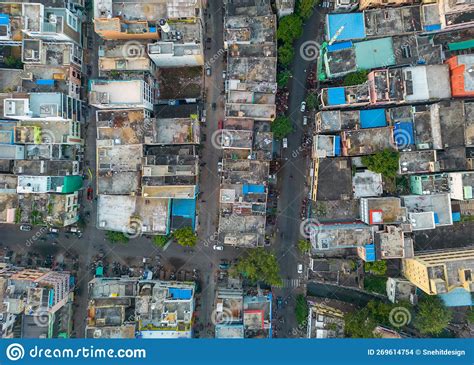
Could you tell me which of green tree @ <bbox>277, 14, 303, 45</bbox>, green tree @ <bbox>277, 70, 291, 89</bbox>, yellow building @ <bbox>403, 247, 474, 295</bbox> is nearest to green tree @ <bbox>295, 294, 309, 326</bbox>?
yellow building @ <bbox>403, 247, 474, 295</bbox>

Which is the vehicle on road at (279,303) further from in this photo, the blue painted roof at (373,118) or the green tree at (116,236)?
the blue painted roof at (373,118)

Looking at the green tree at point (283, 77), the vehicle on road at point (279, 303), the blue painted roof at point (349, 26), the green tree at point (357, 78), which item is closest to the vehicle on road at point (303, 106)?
the green tree at point (283, 77)

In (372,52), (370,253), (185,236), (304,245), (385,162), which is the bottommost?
(370,253)

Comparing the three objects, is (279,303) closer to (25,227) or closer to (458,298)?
(458,298)

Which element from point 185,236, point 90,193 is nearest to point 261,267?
point 185,236

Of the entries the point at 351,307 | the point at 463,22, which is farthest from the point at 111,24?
the point at 351,307

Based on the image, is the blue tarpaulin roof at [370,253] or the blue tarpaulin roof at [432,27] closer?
the blue tarpaulin roof at [370,253]
